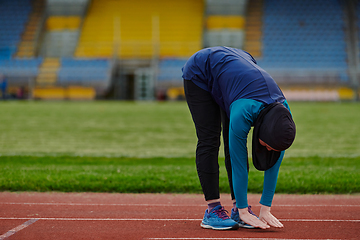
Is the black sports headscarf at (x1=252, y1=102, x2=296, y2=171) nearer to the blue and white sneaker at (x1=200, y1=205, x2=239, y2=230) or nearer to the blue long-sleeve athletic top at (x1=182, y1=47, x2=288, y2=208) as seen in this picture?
the blue long-sleeve athletic top at (x1=182, y1=47, x2=288, y2=208)

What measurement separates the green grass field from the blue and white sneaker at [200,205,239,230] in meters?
1.82

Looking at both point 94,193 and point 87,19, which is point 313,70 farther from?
point 94,193

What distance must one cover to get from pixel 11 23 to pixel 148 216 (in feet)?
120

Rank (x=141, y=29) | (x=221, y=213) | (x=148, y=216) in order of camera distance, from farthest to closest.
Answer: (x=141, y=29) → (x=148, y=216) → (x=221, y=213)

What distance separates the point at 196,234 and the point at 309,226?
1027mm

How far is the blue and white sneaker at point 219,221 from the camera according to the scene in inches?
143

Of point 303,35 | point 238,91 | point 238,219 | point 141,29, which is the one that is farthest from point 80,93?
point 238,91

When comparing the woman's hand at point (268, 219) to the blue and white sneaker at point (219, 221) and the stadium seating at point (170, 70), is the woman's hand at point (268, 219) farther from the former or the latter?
the stadium seating at point (170, 70)

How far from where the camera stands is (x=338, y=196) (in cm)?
527

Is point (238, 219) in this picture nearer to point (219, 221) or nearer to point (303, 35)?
point (219, 221)

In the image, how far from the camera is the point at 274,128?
2990 mm

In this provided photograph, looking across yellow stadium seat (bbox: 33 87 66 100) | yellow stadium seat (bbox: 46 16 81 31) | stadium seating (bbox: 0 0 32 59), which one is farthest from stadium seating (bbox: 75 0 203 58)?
stadium seating (bbox: 0 0 32 59)

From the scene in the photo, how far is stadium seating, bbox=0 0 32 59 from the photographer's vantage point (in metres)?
34.7

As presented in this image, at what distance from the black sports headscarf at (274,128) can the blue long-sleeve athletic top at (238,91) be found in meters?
0.07
